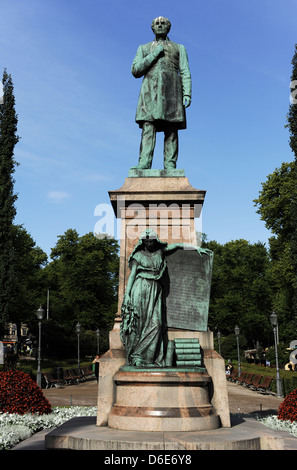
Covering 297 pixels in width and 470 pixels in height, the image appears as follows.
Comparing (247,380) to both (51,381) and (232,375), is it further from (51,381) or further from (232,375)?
(51,381)

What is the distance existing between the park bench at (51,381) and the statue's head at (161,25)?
21846mm

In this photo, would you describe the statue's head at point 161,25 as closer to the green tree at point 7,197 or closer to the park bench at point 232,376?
the green tree at point 7,197

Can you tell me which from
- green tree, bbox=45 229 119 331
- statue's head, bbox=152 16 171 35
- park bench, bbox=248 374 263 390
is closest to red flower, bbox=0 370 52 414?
statue's head, bbox=152 16 171 35

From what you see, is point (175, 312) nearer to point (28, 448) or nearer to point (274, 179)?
point (28, 448)

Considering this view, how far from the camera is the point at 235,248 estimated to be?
54438 mm

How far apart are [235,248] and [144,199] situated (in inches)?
1851

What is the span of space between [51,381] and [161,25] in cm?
2240

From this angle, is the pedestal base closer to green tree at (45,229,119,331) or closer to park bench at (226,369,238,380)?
park bench at (226,369,238,380)

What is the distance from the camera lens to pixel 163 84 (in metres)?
9.17

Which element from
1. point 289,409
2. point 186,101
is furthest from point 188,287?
point 186,101

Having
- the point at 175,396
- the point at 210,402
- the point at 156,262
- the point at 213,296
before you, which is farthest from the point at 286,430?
the point at 213,296

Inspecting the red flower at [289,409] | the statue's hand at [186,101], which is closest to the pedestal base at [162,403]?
the red flower at [289,409]

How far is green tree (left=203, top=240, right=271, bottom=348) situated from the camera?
50166 mm

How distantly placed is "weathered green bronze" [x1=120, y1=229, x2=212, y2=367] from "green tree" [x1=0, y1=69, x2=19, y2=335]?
2385 cm
